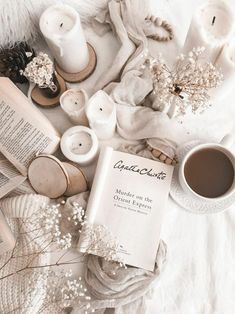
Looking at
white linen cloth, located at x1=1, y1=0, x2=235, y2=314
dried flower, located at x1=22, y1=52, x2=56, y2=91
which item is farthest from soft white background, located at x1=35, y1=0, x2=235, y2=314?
dried flower, located at x1=22, y1=52, x2=56, y2=91

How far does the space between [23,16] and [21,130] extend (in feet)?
0.64

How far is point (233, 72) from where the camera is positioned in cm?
60

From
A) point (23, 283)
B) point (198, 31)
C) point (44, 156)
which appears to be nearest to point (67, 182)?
point (44, 156)

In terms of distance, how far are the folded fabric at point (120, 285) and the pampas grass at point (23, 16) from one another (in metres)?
0.38

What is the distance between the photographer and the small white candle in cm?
65

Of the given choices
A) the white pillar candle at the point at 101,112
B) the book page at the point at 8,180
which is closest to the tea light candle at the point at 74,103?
the white pillar candle at the point at 101,112

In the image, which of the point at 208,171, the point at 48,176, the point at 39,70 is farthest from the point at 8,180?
the point at 208,171

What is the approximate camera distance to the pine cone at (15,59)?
0.68 metres

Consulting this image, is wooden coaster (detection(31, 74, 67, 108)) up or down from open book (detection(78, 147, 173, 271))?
up

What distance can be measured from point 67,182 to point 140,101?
18cm

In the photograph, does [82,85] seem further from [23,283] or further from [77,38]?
[23,283]

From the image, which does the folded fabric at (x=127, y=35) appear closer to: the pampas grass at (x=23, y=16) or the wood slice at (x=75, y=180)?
the pampas grass at (x=23, y=16)

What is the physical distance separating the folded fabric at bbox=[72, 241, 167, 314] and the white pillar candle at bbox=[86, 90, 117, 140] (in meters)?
0.20

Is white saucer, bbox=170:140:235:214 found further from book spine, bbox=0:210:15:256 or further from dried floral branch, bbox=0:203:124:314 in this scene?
book spine, bbox=0:210:15:256
